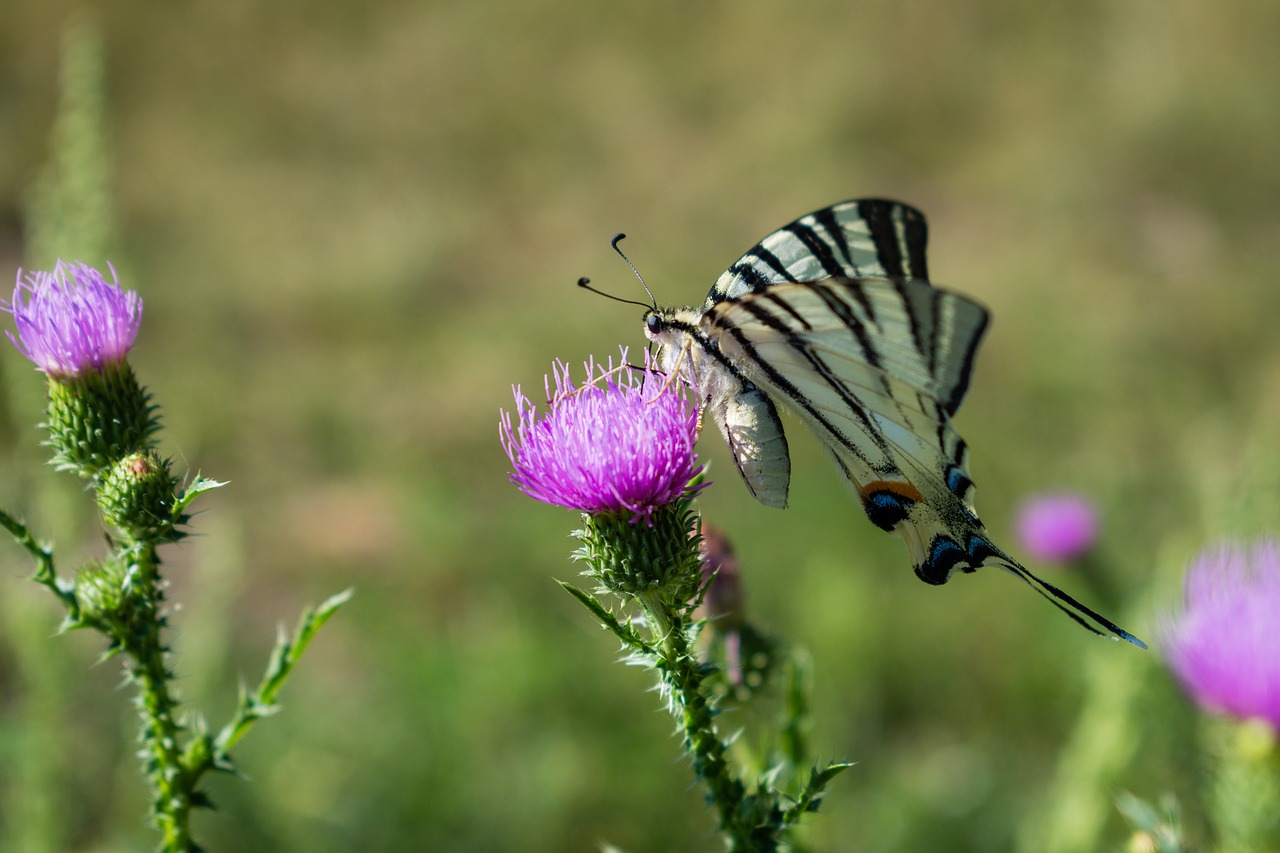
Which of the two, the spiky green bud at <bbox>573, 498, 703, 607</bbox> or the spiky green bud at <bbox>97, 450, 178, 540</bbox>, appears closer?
the spiky green bud at <bbox>97, 450, 178, 540</bbox>

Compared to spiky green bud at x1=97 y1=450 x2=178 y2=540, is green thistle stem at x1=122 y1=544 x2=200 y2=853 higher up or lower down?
lower down

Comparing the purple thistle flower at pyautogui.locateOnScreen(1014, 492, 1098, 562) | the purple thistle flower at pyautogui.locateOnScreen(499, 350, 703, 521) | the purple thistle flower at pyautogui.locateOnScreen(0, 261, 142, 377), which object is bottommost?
the purple thistle flower at pyautogui.locateOnScreen(499, 350, 703, 521)

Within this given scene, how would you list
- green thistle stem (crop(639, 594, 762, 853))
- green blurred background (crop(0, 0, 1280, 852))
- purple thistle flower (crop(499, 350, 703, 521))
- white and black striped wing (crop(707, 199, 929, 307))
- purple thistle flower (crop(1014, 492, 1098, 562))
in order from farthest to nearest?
purple thistle flower (crop(1014, 492, 1098, 562)) → green blurred background (crop(0, 0, 1280, 852)) → white and black striped wing (crop(707, 199, 929, 307)) → purple thistle flower (crop(499, 350, 703, 521)) → green thistle stem (crop(639, 594, 762, 853))

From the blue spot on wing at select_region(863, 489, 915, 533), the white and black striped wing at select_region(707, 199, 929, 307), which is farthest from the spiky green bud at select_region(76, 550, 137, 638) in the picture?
the blue spot on wing at select_region(863, 489, 915, 533)

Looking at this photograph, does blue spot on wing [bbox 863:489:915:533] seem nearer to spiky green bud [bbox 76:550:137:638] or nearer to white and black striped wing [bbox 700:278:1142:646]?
→ white and black striped wing [bbox 700:278:1142:646]

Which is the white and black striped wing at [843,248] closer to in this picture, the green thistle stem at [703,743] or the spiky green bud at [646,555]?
the spiky green bud at [646,555]

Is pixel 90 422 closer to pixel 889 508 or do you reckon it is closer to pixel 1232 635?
pixel 889 508

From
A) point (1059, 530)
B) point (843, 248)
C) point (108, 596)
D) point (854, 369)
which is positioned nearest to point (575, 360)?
point (1059, 530)
